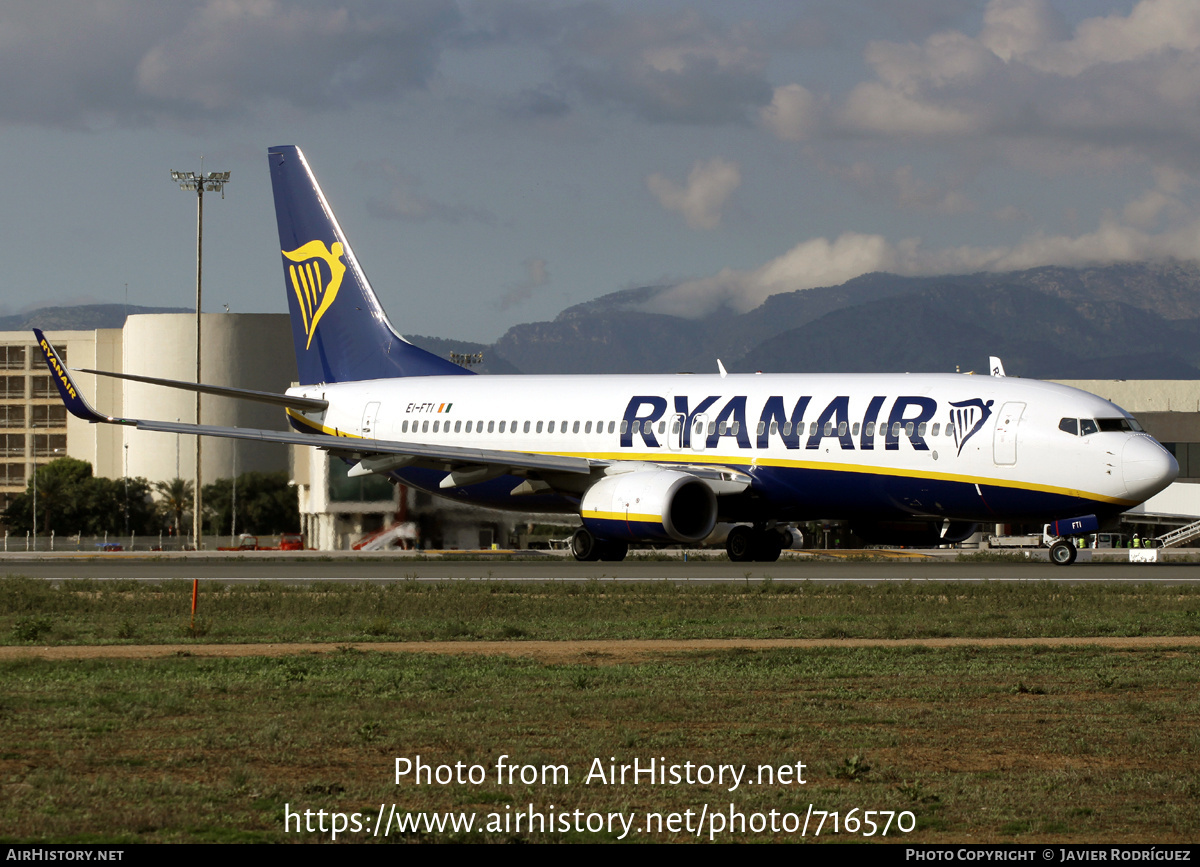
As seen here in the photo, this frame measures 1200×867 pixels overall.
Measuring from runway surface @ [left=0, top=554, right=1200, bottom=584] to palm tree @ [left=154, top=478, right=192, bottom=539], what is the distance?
9128 cm

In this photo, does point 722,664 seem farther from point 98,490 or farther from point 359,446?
point 98,490

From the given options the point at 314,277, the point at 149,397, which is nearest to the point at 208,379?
the point at 149,397

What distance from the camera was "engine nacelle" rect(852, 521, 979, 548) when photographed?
1421 inches

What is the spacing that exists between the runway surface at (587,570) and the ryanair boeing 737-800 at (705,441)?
1.01 metres

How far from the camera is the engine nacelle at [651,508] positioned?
32.7 metres

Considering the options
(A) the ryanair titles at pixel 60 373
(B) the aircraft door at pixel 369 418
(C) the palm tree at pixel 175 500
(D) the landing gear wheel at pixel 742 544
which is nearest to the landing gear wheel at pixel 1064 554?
(D) the landing gear wheel at pixel 742 544

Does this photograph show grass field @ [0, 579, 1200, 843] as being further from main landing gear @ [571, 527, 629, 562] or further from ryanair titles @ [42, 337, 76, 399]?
main landing gear @ [571, 527, 629, 562]

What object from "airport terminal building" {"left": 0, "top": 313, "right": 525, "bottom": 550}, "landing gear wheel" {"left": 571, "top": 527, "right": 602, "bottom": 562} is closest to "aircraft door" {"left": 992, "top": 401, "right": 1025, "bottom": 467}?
"landing gear wheel" {"left": 571, "top": 527, "right": 602, "bottom": 562}

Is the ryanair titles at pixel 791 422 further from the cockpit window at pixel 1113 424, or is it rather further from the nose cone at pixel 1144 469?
the nose cone at pixel 1144 469

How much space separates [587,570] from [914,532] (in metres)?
8.63

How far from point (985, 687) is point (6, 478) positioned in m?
161

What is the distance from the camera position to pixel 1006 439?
3175 cm
